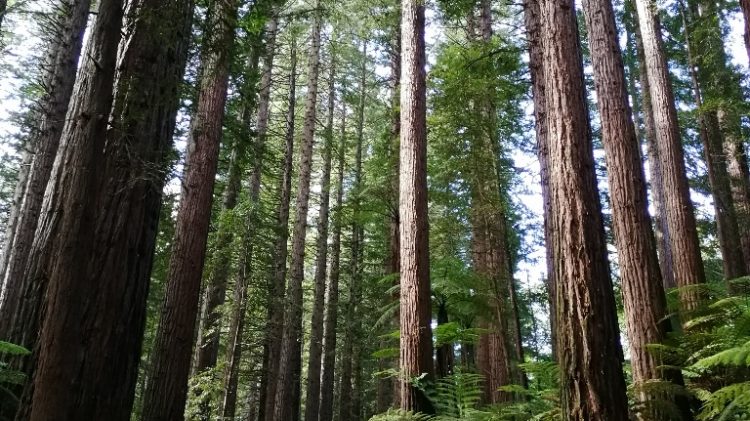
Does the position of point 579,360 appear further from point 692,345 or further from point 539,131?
point 539,131

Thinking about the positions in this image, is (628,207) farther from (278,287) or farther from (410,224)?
(278,287)

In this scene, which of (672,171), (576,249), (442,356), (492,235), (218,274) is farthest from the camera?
(218,274)

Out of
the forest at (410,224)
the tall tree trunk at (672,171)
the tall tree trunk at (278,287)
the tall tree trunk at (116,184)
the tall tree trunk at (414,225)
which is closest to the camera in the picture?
the tall tree trunk at (116,184)

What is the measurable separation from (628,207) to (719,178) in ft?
41.0

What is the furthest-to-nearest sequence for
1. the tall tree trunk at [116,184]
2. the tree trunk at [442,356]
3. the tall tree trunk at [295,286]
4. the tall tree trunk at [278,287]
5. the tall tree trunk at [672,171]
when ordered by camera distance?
the tall tree trunk at [278,287]
the tall tree trunk at [295,286]
the tall tree trunk at [672,171]
the tree trunk at [442,356]
the tall tree trunk at [116,184]

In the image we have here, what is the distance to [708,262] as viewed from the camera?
21141 mm

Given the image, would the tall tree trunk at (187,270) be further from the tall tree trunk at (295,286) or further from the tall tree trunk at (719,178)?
the tall tree trunk at (719,178)

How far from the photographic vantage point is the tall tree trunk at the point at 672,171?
8.68 meters

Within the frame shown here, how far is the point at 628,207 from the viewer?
245 inches

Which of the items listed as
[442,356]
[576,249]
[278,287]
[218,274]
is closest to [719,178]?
[442,356]

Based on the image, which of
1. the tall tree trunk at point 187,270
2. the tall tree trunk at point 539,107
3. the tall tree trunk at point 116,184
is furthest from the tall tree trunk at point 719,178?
the tall tree trunk at point 116,184

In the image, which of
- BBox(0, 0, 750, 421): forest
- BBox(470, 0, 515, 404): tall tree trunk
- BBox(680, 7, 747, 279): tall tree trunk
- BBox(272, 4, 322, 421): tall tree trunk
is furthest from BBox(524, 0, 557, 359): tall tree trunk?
BBox(680, 7, 747, 279): tall tree trunk

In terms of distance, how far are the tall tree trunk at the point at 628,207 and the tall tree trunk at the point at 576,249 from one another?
5.20 ft

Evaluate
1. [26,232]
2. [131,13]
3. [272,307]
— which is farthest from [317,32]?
[131,13]
